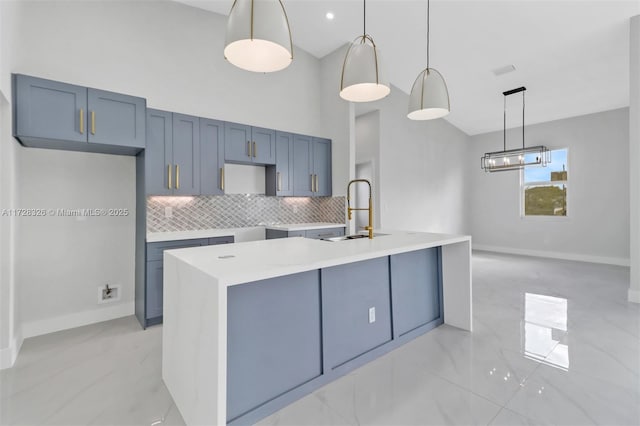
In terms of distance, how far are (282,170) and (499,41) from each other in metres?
3.58

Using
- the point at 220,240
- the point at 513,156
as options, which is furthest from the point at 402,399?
the point at 513,156

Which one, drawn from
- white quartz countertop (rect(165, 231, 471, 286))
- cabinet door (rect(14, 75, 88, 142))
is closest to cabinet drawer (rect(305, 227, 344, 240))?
white quartz countertop (rect(165, 231, 471, 286))

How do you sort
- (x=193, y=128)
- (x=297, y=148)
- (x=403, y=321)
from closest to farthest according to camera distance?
(x=403, y=321) → (x=193, y=128) → (x=297, y=148)

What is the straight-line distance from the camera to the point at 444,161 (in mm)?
7082

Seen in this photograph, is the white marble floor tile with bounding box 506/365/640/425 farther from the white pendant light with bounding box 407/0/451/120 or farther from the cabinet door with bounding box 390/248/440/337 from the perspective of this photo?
the white pendant light with bounding box 407/0/451/120

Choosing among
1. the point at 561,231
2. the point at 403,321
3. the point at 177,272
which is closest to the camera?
the point at 177,272

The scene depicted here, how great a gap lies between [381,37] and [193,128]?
315 centimetres

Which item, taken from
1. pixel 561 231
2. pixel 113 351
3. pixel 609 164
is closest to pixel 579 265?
pixel 561 231

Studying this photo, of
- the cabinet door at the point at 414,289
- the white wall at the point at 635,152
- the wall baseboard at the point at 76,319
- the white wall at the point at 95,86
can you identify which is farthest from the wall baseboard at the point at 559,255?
the wall baseboard at the point at 76,319

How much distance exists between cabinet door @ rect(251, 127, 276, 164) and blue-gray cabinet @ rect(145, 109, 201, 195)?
2.57 feet

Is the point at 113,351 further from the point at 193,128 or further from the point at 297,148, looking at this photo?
the point at 297,148

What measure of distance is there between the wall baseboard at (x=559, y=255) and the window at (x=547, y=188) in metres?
0.86

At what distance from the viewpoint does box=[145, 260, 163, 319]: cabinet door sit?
9.96 feet

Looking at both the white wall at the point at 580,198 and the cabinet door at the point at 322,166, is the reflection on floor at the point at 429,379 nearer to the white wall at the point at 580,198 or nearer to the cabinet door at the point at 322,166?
the cabinet door at the point at 322,166
